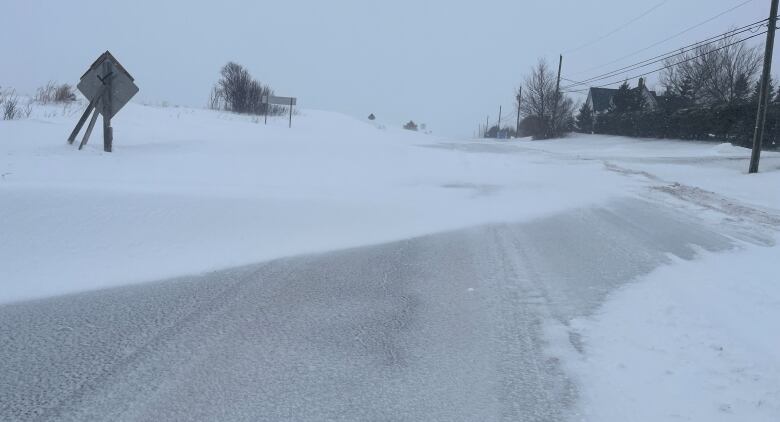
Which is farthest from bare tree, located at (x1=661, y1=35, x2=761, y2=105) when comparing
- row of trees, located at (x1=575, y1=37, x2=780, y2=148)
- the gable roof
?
the gable roof

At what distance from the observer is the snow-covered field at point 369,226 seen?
390cm

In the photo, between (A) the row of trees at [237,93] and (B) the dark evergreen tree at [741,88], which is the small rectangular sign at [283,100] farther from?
(B) the dark evergreen tree at [741,88]

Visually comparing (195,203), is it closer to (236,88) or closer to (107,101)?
(107,101)

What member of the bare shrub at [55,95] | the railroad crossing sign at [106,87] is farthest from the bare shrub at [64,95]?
the railroad crossing sign at [106,87]

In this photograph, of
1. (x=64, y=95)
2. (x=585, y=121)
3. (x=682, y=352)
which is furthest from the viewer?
(x=585, y=121)

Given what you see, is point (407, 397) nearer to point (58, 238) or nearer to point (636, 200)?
point (58, 238)

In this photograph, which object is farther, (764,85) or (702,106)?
(702,106)

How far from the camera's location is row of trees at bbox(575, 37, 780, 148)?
35.1m

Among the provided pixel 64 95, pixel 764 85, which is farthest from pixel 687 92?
pixel 64 95

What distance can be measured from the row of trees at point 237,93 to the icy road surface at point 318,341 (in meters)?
41.5

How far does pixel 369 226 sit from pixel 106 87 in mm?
6571

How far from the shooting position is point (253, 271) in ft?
21.2

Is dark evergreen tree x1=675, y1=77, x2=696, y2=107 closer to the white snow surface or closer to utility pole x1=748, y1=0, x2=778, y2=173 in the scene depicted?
utility pole x1=748, y1=0, x2=778, y2=173

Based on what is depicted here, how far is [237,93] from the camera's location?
46688mm
